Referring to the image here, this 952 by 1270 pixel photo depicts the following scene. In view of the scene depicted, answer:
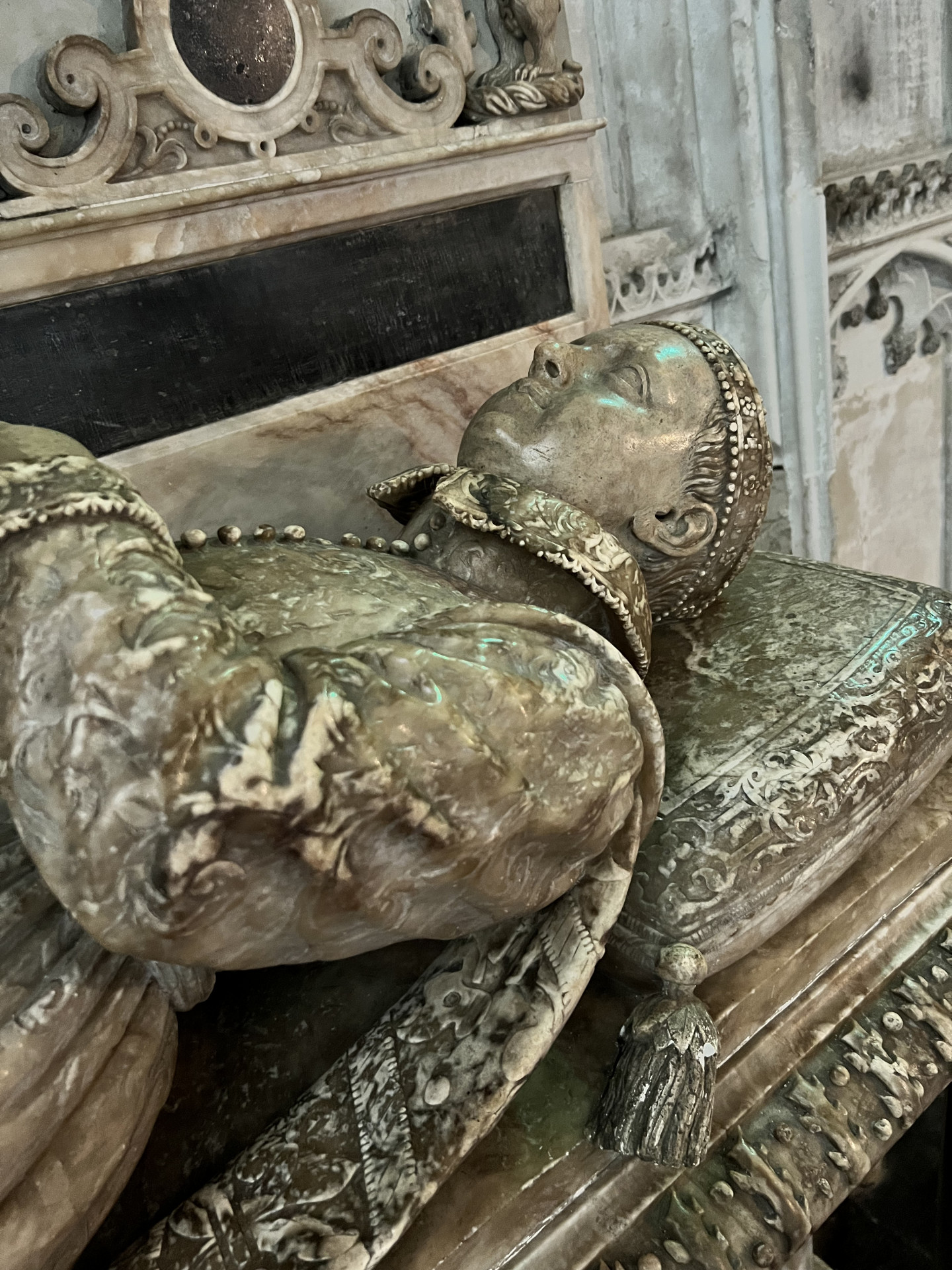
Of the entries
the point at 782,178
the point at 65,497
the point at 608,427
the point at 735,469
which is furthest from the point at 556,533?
the point at 782,178

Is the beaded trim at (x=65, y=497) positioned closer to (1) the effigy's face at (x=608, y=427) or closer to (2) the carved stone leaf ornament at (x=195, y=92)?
(1) the effigy's face at (x=608, y=427)

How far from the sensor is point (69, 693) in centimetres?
82

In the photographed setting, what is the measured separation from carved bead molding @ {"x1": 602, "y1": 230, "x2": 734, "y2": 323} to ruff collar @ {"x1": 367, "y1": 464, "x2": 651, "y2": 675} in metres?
1.73

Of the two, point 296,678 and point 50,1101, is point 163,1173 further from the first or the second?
point 296,678

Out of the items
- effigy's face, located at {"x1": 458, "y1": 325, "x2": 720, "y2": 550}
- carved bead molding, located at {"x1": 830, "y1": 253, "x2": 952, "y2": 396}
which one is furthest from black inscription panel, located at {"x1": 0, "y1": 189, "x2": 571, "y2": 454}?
carved bead molding, located at {"x1": 830, "y1": 253, "x2": 952, "y2": 396}

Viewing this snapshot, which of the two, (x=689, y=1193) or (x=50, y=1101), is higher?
(x=50, y=1101)

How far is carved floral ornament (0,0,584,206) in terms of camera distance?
5.50 feet

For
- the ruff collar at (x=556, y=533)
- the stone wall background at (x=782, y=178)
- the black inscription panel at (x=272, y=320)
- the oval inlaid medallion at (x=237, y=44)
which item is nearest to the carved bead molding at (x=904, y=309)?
the stone wall background at (x=782, y=178)

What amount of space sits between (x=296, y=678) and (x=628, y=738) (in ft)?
1.30

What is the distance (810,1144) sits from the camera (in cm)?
138

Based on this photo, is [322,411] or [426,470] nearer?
[426,470]

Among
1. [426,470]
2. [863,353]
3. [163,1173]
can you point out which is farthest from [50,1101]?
[863,353]

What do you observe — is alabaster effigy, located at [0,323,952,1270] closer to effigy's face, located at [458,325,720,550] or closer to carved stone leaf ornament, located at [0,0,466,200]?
effigy's face, located at [458,325,720,550]

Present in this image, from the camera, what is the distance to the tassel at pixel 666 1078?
1224mm
